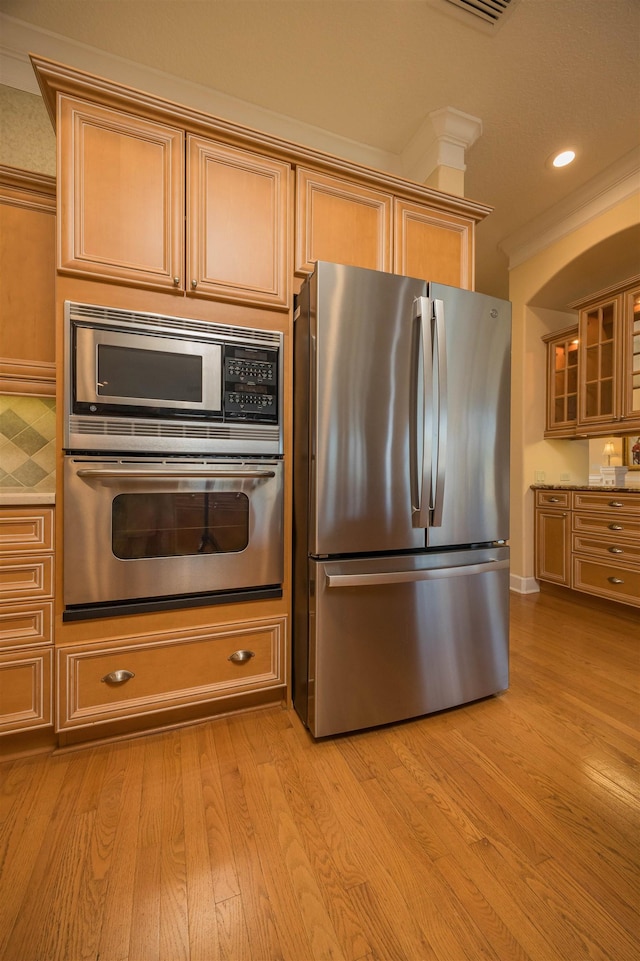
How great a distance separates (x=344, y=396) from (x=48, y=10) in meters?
2.40

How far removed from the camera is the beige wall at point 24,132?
1.95 meters

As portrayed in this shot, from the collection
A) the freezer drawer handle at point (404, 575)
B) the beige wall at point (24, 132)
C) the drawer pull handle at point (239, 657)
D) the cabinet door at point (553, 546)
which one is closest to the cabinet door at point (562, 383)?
the cabinet door at point (553, 546)

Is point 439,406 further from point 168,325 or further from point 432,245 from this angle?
point 168,325

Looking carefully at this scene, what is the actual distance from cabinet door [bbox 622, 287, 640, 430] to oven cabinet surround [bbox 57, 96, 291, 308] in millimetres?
2844

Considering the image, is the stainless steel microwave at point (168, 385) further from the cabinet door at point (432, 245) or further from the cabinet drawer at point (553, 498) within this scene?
the cabinet drawer at point (553, 498)

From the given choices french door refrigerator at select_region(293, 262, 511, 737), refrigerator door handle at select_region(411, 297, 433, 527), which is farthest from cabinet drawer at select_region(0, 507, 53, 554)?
refrigerator door handle at select_region(411, 297, 433, 527)

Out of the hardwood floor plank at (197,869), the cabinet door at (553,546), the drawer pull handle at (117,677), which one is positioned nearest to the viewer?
the hardwood floor plank at (197,869)

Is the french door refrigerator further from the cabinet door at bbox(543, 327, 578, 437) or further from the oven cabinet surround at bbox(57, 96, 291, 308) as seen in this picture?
the cabinet door at bbox(543, 327, 578, 437)

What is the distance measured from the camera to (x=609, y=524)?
9.60ft

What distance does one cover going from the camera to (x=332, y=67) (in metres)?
2.08

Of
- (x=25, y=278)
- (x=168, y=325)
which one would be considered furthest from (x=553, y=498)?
(x=25, y=278)

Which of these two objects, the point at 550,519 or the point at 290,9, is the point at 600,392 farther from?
the point at 290,9

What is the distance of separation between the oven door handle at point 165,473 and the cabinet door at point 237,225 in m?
0.71

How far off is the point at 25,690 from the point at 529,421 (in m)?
3.95
